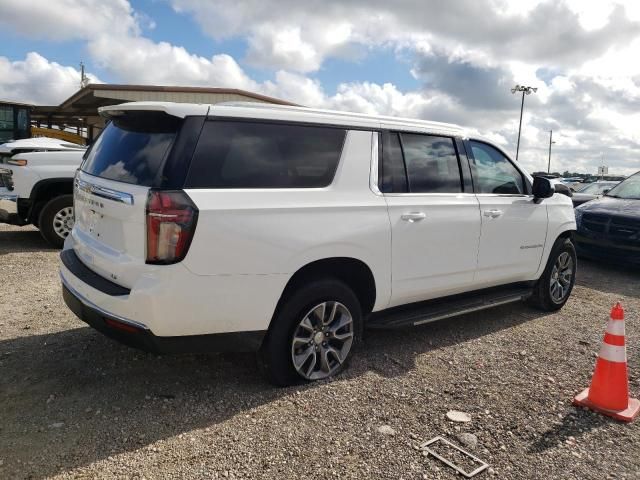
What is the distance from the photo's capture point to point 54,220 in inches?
287

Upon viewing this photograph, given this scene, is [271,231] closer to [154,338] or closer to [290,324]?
[290,324]

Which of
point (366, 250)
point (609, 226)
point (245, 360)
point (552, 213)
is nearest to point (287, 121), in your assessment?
point (366, 250)

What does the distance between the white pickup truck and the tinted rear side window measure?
5054mm

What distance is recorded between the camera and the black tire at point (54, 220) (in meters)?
7.18

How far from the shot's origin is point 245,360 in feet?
12.9

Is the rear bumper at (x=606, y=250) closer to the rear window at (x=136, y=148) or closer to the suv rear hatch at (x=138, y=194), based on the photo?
the suv rear hatch at (x=138, y=194)

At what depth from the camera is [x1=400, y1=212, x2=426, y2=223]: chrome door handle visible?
378 centimetres

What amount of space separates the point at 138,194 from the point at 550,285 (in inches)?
174

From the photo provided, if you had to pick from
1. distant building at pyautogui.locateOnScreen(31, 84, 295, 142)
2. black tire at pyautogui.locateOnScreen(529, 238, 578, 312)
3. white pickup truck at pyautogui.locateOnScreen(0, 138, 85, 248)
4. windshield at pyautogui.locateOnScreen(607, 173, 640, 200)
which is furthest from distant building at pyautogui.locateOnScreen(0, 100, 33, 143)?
windshield at pyautogui.locateOnScreen(607, 173, 640, 200)

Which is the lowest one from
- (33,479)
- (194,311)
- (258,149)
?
(33,479)

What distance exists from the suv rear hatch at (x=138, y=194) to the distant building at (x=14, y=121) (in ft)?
41.0

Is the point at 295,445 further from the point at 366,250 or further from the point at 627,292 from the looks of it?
the point at 627,292

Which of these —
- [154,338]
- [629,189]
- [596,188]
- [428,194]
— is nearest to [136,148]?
[154,338]

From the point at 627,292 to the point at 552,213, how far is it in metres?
2.51
